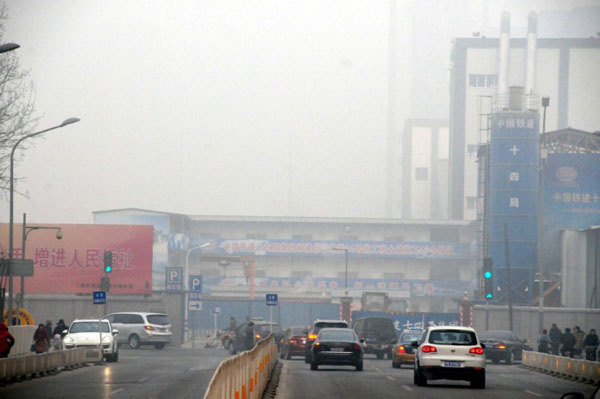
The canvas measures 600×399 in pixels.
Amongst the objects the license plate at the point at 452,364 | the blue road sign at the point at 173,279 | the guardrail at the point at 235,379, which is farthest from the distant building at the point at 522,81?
the guardrail at the point at 235,379

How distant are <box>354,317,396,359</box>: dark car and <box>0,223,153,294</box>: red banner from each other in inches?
1175

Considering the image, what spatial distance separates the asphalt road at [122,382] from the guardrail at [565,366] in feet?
38.0

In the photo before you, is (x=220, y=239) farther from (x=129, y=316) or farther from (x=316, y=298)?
(x=129, y=316)

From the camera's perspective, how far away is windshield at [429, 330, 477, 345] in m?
26.8

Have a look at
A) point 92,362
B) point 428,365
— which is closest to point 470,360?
point 428,365

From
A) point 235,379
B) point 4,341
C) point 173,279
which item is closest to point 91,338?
point 4,341

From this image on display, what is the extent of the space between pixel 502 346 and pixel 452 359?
23.6 m

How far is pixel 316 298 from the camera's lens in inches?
4316

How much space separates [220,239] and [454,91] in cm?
2951

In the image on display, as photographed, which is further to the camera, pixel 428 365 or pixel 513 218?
pixel 513 218

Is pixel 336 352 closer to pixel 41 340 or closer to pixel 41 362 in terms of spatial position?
pixel 41 362

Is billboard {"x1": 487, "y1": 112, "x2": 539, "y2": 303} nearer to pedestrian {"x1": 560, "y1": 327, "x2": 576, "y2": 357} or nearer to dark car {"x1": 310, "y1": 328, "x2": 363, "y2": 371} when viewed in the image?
pedestrian {"x1": 560, "y1": 327, "x2": 576, "y2": 357}

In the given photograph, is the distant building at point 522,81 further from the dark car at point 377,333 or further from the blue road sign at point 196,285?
the dark car at point 377,333

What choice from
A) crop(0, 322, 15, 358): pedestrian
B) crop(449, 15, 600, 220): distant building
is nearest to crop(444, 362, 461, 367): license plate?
crop(0, 322, 15, 358): pedestrian
